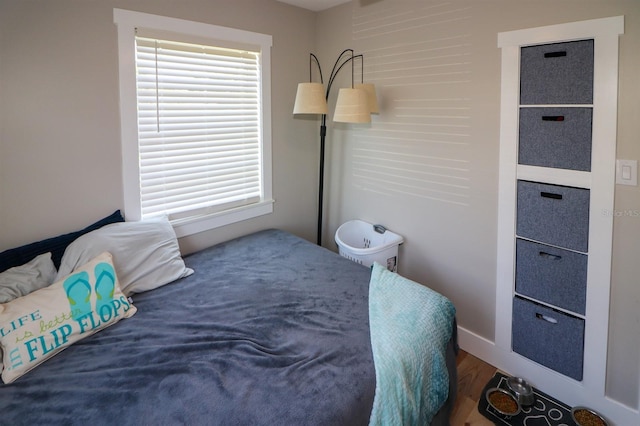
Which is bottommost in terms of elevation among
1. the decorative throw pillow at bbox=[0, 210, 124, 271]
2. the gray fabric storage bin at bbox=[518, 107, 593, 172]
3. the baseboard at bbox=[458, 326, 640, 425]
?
the baseboard at bbox=[458, 326, 640, 425]

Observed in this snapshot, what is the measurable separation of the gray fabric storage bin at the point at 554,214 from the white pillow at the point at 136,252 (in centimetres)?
199

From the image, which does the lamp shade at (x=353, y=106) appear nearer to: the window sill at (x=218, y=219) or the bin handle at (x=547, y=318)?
the window sill at (x=218, y=219)

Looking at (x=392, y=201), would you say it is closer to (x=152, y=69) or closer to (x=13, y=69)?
(x=152, y=69)

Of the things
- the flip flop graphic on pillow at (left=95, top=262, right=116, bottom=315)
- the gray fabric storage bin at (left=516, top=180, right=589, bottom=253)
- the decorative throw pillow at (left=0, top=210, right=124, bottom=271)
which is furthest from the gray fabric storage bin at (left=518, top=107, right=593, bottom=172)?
the decorative throw pillow at (left=0, top=210, right=124, bottom=271)

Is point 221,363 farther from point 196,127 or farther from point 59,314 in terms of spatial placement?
point 196,127

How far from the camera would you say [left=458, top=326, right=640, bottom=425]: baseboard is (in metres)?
1.97

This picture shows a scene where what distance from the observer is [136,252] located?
2123mm

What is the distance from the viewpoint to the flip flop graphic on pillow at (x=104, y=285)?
68.7 inches

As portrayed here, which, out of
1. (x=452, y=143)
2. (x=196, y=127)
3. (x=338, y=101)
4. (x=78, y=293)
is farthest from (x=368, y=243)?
(x=78, y=293)

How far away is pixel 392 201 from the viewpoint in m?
2.90

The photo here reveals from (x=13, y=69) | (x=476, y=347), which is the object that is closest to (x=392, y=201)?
(x=476, y=347)

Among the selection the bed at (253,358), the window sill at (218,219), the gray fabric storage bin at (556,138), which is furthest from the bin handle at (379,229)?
the gray fabric storage bin at (556,138)

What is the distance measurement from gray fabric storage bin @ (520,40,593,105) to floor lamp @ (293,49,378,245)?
0.95 meters

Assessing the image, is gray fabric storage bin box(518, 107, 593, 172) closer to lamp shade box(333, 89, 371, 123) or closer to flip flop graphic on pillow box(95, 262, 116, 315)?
lamp shade box(333, 89, 371, 123)
